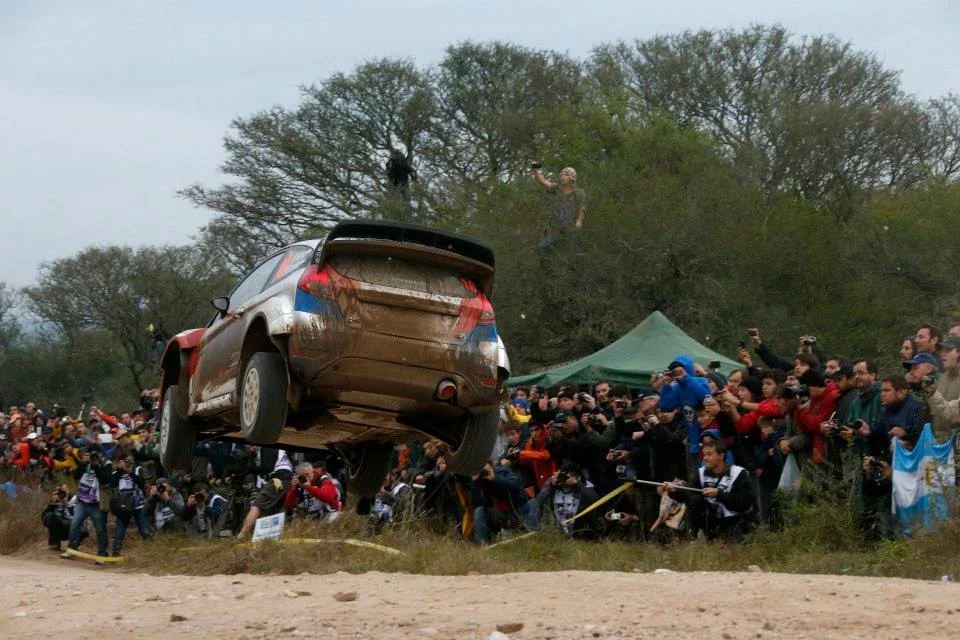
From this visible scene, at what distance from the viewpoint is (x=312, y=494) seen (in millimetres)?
17875

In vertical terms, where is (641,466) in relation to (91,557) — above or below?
above

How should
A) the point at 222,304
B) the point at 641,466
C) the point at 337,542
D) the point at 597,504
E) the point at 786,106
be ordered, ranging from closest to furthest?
the point at 222,304, the point at 337,542, the point at 641,466, the point at 597,504, the point at 786,106

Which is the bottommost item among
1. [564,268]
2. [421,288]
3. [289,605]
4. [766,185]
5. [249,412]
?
[289,605]

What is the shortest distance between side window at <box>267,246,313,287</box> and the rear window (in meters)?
0.39

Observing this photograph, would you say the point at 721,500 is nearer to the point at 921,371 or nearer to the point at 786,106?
the point at 921,371

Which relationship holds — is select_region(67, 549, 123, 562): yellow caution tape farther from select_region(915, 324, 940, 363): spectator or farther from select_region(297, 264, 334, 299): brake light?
select_region(915, 324, 940, 363): spectator

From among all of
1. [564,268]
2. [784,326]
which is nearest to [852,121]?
[784,326]

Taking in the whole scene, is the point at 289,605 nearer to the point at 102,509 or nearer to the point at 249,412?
the point at 249,412

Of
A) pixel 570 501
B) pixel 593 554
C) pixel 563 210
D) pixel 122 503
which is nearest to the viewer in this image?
pixel 593 554

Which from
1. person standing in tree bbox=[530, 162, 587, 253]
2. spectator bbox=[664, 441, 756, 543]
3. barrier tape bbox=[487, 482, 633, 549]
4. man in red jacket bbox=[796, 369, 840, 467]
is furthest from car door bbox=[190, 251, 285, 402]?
person standing in tree bbox=[530, 162, 587, 253]

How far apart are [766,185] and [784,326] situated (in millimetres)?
9812

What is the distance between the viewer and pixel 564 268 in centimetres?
2972

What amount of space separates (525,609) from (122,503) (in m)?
12.6

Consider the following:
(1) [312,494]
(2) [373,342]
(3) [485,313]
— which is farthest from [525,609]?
(1) [312,494]
